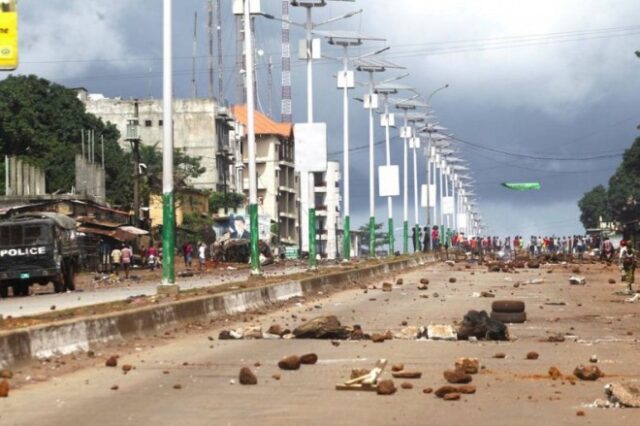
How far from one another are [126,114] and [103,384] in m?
117

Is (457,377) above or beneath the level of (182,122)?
beneath

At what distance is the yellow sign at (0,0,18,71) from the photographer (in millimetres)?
22672

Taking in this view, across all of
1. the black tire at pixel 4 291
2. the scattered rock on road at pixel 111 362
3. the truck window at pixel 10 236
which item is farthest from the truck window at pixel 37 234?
the scattered rock on road at pixel 111 362

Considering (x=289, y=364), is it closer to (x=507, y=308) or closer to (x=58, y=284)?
(x=507, y=308)

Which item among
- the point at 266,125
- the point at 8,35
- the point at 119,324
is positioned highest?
the point at 266,125

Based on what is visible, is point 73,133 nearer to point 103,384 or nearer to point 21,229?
point 21,229

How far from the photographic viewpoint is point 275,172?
530ft

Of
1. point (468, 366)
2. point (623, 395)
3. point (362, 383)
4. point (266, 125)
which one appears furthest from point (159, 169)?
point (623, 395)

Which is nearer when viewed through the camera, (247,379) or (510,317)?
(247,379)

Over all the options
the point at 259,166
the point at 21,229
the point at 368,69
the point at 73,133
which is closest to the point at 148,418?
the point at 21,229

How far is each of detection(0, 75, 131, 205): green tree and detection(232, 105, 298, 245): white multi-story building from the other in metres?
43.3

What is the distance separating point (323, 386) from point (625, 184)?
156 metres

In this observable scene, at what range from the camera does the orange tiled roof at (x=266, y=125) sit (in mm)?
163250

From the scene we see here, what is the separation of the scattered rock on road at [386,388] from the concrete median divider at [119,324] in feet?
15.0
